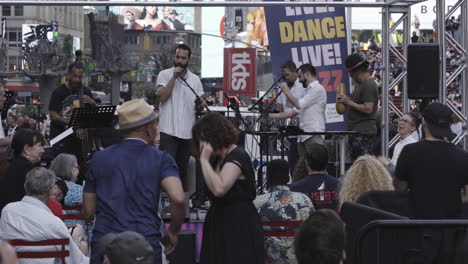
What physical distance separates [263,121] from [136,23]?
145924 mm

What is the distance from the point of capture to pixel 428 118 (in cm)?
731

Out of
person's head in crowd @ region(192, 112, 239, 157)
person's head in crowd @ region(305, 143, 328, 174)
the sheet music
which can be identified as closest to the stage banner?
the sheet music

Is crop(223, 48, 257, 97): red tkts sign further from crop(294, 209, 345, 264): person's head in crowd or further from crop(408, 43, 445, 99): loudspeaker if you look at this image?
crop(294, 209, 345, 264): person's head in crowd

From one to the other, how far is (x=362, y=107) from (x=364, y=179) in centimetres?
473

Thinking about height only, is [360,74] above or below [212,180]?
above

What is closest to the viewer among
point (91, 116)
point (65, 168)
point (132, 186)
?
point (132, 186)

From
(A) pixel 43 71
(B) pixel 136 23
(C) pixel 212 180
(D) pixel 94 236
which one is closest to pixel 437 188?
(C) pixel 212 180

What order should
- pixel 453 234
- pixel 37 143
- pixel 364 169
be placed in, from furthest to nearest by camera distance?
pixel 37 143 < pixel 364 169 < pixel 453 234

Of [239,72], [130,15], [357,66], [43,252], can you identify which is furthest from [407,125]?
[130,15]

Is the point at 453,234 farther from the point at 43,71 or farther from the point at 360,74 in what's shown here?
the point at 43,71

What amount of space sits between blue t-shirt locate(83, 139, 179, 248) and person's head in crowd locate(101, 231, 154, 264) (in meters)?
1.33

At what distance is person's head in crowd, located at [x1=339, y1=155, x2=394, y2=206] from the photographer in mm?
7672

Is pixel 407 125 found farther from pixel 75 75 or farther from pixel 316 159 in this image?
pixel 75 75

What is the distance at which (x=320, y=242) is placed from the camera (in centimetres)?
432
